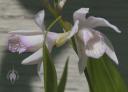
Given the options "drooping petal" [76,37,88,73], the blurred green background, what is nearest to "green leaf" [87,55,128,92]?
"drooping petal" [76,37,88,73]

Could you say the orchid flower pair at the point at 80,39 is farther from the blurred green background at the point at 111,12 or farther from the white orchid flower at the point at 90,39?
the blurred green background at the point at 111,12

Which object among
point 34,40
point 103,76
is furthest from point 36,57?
point 103,76

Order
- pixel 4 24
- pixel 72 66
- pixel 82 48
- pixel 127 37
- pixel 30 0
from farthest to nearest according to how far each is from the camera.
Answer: pixel 30 0, pixel 4 24, pixel 127 37, pixel 72 66, pixel 82 48

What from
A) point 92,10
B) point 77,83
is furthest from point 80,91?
point 92,10

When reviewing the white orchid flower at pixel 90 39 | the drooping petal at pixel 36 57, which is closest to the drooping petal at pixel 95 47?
→ the white orchid flower at pixel 90 39

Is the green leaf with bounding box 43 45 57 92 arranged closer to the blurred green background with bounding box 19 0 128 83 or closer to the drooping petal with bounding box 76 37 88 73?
the drooping petal with bounding box 76 37 88 73

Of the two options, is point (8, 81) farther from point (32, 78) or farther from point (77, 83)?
point (77, 83)
